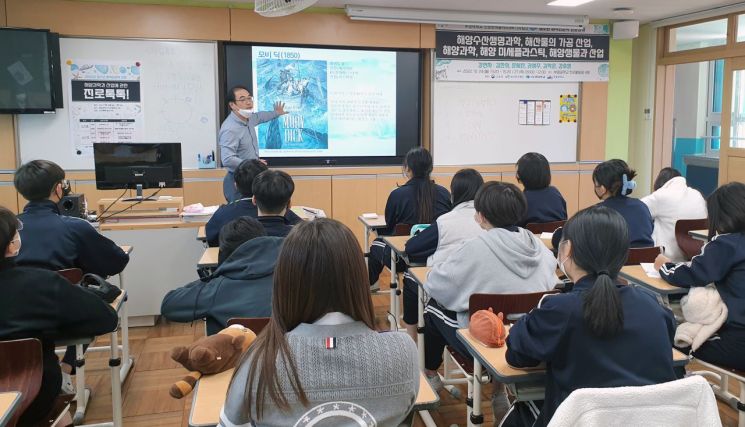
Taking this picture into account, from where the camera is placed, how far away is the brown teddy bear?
1588 mm

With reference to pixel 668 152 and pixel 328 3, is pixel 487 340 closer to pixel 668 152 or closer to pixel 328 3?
pixel 328 3

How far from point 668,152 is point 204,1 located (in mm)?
5656

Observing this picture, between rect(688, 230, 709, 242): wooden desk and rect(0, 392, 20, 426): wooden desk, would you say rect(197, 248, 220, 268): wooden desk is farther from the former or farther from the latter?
rect(688, 230, 709, 242): wooden desk

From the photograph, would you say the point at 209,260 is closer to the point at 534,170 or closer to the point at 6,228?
the point at 6,228

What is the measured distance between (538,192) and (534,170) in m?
0.18

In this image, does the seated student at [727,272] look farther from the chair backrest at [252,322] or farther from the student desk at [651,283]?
the chair backrest at [252,322]

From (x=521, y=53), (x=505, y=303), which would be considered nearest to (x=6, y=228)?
(x=505, y=303)

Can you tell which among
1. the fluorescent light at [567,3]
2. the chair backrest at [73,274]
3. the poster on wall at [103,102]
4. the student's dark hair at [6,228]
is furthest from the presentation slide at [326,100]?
the student's dark hair at [6,228]

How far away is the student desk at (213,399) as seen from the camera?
4.77 feet

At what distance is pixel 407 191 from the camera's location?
3934 mm

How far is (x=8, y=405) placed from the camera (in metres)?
1.48

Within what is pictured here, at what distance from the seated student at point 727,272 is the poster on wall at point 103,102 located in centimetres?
497

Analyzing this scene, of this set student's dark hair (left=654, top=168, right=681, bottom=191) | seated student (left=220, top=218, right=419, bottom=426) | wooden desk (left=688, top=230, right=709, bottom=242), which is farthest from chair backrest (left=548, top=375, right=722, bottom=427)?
student's dark hair (left=654, top=168, right=681, bottom=191)

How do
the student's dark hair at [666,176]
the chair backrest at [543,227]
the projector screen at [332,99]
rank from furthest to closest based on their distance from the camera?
the projector screen at [332,99], the student's dark hair at [666,176], the chair backrest at [543,227]
